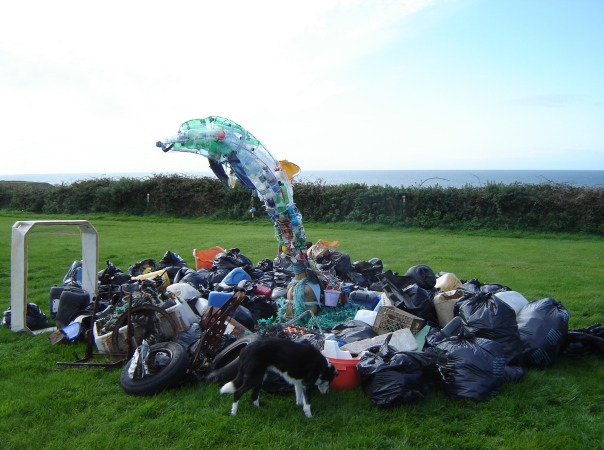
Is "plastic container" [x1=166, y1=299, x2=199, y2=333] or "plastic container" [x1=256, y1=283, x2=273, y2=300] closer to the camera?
"plastic container" [x1=166, y1=299, x2=199, y2=333]

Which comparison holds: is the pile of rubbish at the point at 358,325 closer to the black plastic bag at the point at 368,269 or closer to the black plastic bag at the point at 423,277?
the black plastic bag at the point at 423,277

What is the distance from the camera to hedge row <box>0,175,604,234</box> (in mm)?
16094

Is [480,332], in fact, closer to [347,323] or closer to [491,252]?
[347,323]

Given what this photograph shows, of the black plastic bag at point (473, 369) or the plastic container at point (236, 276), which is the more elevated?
the plastic container at point (236, 276)

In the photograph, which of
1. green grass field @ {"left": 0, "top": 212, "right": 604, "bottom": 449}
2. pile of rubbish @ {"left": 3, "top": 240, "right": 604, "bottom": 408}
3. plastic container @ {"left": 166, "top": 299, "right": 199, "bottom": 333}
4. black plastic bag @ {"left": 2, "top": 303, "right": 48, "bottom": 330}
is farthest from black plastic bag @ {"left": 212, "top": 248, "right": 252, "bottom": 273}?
green grass field @ {"left": 0, "top": 212, "right": 604, "bottom": 449}

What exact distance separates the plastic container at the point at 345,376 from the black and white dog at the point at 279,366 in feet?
1.45

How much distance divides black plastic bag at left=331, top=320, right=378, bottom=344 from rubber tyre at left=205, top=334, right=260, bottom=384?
3.75 ft

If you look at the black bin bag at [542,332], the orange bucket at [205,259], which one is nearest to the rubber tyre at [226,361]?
the black bin bag at [542,332]

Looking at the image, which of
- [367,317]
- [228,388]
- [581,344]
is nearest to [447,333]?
[367,317]

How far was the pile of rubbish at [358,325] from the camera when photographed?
167 inches

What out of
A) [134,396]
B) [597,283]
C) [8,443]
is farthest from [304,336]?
[597,283]

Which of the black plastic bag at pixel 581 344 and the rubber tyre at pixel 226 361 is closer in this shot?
the rubber tyre at pixel 226 361

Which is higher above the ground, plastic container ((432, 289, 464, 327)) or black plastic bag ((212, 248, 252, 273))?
black plastic bag ((212, 248, 252, 273))

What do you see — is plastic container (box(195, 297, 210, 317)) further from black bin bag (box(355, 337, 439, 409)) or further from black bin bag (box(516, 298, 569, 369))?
black bin bag (box(516, 298, 569, 369))
